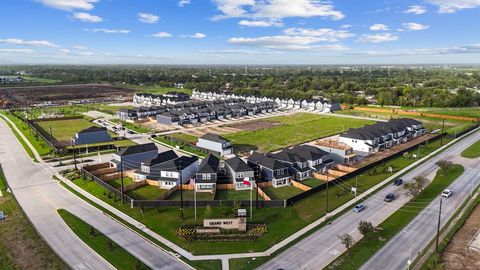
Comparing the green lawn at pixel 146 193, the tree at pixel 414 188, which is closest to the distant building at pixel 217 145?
the green lawn at pixel 146 193

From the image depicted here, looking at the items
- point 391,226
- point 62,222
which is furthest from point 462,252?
point 62,222

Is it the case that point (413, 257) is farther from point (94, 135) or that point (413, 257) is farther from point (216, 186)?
point (94, 135)

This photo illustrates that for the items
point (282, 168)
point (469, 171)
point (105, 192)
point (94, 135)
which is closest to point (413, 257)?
point (282, 168)

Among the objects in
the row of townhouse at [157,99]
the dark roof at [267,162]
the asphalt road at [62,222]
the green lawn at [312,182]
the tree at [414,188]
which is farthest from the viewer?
the row of townhouse at [157,99]

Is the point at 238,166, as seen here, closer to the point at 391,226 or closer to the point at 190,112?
the point at 391,226

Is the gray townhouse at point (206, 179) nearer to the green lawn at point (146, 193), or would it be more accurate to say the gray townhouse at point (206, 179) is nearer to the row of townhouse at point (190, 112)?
the green lawn at point (146, 193)
